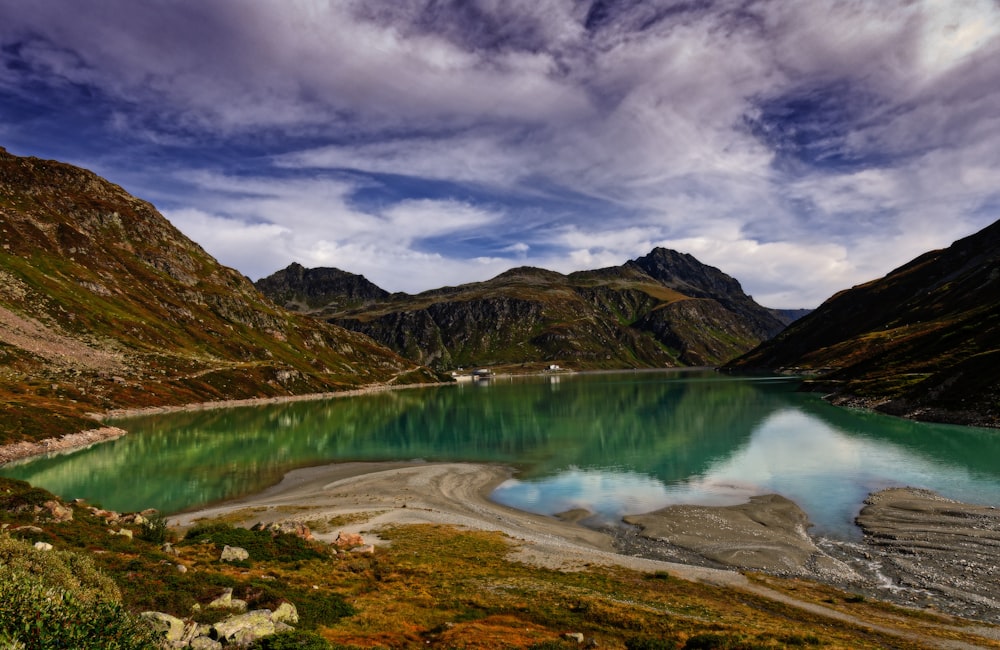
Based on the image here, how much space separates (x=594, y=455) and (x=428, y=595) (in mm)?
61033

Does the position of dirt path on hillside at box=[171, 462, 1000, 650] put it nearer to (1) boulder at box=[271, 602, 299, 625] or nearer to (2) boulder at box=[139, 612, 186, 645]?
(1) boulder at box=[271, 602, 299, 625]

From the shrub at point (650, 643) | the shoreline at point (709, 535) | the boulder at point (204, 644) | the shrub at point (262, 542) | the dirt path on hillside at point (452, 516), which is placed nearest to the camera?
the boulder at point (204, 644)

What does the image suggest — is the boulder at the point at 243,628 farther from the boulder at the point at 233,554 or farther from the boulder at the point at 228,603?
the boulder at the point at 233,554

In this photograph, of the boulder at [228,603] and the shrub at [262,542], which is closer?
the boulder at [228,603]

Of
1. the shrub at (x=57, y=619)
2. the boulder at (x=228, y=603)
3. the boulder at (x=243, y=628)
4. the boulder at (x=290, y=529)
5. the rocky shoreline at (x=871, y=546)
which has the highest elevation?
the shrub at (x=57, y=619)

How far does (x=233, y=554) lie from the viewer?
3259cm

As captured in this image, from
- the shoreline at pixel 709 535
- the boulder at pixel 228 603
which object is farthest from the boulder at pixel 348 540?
the boulder at pixel 228 603

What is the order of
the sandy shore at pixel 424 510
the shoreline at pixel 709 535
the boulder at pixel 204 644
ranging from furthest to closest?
the sandy shore at pixel 424 510 → the shoreline at pixel 709 535 → the boulder at pixel 204 644

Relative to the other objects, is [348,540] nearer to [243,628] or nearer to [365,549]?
[365,549]

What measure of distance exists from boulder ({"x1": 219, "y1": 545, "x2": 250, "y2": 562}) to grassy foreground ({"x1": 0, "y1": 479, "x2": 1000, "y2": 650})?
52 centimetres

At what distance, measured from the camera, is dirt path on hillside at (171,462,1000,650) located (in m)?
29.2

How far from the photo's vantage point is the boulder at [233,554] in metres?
32.1

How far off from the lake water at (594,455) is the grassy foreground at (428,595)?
2020 centimetres

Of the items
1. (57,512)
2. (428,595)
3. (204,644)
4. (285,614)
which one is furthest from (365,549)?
(204,644)
